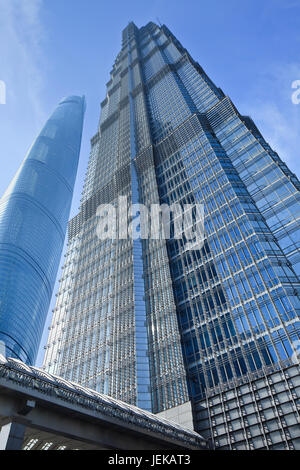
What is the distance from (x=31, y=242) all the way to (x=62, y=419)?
13350 centimetres

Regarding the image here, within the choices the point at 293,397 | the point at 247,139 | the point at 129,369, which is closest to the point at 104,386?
the point at 129,369

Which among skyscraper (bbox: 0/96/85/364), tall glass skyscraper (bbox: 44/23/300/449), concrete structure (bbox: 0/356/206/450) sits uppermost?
skyscraper (bbox: 0/96/85/364)

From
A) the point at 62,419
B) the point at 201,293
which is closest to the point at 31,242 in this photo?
the point at 201,293

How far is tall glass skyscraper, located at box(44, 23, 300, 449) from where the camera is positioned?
125 feet

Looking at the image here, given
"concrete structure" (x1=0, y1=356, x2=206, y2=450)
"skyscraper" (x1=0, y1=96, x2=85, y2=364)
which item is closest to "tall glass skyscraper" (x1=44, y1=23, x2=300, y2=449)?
"concrete structure" (x1=0, y1=356, x2=206, y2=450)

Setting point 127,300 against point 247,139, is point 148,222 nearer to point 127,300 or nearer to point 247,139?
point 127,300

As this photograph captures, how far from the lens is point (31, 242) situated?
149625mm

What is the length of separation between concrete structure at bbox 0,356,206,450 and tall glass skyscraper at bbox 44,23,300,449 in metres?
11.4

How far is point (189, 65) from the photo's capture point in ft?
384

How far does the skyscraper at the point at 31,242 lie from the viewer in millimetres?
128688

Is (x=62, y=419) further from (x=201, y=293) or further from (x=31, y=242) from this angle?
(x=31, y=242)

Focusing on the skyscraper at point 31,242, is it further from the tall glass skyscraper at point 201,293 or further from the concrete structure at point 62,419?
the concrete structure at point 62,419

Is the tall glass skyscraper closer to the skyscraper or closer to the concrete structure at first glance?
the concrete structure

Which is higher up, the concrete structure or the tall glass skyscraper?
the tall glass skyscraper
